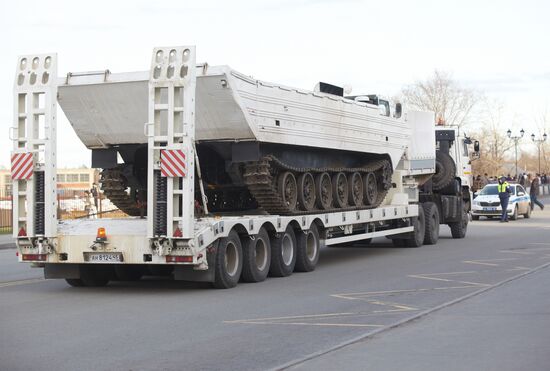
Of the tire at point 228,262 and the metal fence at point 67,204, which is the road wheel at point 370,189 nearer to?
the tire at point 228,262

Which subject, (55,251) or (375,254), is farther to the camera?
(375,254)

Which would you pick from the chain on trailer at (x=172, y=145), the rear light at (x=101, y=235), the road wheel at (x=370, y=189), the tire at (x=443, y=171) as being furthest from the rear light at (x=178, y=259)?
the tire at (x=443, y=171)

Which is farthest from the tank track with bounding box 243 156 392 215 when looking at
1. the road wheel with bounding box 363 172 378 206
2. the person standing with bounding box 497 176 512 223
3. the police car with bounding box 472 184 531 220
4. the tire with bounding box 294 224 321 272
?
the police car with bounding box 472 184 531 220

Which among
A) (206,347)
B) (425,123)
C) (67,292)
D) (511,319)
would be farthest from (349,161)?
(206,347)

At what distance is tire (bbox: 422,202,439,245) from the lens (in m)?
24.7

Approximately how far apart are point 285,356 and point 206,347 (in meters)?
0.90

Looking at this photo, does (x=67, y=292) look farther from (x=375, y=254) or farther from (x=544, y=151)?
(x=544, y=151)

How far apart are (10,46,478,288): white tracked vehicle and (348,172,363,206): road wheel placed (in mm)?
33

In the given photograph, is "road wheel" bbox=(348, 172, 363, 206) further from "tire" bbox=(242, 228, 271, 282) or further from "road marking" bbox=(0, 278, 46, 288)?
"road marking" bbox=(0, 278, 46, 288)

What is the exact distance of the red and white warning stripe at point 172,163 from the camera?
12938 millimetres

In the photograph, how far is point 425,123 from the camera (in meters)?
24.1

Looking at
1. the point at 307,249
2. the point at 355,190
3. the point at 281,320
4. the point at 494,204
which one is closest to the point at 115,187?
the point at 307,249

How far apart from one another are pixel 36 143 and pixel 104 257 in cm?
193

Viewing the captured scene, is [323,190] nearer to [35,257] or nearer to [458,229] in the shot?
[35,257]
